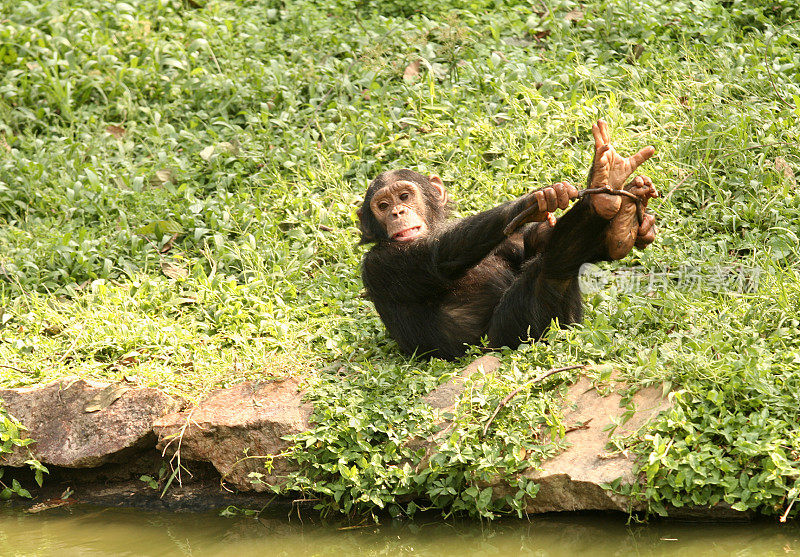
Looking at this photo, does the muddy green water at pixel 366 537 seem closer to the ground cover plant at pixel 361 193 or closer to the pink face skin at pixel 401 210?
the ground cover plant at pixel 361 193

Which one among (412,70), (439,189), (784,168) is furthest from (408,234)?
(412,70)

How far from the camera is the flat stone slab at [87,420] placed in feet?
15.7

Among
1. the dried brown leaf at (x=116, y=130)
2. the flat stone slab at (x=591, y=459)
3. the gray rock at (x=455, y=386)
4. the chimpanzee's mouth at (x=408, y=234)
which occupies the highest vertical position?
the dried brown leaf at (x=116, y=130)

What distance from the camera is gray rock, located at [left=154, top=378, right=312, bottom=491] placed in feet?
14.9

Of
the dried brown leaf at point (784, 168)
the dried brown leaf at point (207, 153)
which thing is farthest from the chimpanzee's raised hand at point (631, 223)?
the dried brown leaf at point (207, 153)

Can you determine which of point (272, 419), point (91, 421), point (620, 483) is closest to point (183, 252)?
point (91, 421)

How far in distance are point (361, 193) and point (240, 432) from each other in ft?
9.16

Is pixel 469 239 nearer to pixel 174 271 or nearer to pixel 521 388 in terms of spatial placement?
pixel 521 388

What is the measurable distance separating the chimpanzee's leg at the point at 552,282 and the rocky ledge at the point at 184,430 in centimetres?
30

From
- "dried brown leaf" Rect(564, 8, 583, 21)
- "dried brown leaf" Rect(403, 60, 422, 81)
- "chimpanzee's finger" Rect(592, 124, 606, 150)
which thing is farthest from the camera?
"dried brown leaf" Rect(564, 8, 583, 21)

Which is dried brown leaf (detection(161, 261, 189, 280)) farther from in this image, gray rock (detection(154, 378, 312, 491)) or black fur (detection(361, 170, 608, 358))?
gray rock (detection(154, 378, 312, 491))

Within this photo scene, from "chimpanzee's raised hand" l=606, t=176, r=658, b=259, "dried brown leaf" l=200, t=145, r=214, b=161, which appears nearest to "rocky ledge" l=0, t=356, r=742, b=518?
"chimpanzee's raised hand" l=606, t=176, r=658, b=259

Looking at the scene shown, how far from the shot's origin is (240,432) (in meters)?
4.58

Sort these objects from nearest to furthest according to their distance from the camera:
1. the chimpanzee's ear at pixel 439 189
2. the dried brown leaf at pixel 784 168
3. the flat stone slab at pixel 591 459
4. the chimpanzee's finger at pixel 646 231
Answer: the flat stone slab at pixel 591 459 → the chimpanzee's finger at pixel 646 231 → the chimpanzee's ear at pixel 439 189 → the dried brown leaf at pixel 784 168
